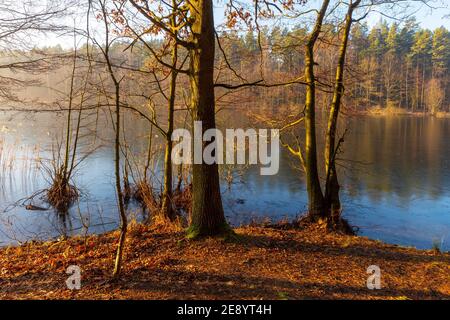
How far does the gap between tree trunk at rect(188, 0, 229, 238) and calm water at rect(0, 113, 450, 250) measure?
2.17 metres

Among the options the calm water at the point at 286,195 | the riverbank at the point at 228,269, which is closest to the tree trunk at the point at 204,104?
the riverbank at the point at 228,269

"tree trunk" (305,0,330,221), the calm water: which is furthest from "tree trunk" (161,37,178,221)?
"tree trunk" (305,0,330,221)

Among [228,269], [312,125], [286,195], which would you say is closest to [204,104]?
[228,269]

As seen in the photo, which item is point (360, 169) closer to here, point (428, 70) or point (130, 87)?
point (130, 87)

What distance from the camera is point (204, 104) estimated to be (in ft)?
16.6

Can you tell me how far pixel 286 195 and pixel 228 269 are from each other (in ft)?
28.7

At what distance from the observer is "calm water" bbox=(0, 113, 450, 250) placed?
9.32m

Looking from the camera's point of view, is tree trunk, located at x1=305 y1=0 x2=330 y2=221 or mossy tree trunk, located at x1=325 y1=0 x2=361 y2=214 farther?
mossy tree trunk, located at x1=325 y1=0 x2=361 y2=214

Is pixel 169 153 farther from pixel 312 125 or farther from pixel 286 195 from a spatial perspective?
pixel 286 195

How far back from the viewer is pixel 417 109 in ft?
166

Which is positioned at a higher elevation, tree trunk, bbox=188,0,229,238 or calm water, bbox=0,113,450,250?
tree trunk, bbox=188,0,229,238

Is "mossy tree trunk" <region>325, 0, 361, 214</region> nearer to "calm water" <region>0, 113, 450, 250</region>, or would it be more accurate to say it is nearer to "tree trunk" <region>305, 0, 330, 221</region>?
"tree trunk" <region>305, 0, 330, 221</region>

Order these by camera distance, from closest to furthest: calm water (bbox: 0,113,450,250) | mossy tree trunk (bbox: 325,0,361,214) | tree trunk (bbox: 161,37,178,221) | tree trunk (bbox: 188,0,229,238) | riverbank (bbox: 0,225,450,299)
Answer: riverbank (bbox: 0,225,450,299), tree trunk (bbox: 188,0,229,238), mossy tree trunk (bbox: 325,0,361,214), tree trunk (bbox: 161,37,178,221), calm water (bbox: 0,113,450,250)
